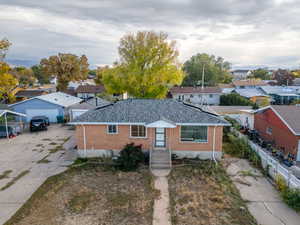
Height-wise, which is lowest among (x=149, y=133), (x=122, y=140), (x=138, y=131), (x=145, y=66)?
(x=122, y=140)

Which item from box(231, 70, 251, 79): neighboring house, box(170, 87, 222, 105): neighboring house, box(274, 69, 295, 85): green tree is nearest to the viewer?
box(170, 87, 222, 105): neighboring house

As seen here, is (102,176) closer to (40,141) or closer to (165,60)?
(40,141)

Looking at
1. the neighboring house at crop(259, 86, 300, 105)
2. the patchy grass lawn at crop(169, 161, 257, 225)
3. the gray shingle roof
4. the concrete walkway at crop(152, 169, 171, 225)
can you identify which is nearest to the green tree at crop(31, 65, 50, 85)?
the gray shingle roof

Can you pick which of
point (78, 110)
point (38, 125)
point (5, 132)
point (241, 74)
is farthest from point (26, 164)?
point (241, 74)

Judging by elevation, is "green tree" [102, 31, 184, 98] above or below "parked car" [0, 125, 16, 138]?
above

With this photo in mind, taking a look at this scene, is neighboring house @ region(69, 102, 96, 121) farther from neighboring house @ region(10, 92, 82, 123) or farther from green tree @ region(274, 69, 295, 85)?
green tree @ region(274, 69, 295, 85)

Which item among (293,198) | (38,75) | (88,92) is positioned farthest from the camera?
(38,75)

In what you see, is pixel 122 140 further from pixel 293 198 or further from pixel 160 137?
pixel 293 198

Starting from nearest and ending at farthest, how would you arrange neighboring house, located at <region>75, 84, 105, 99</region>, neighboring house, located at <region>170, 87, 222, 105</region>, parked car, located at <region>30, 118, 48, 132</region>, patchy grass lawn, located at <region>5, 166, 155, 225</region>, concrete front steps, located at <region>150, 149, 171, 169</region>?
patchy grass lawn, located at <region>5, 166, 155, 225</region>
concrete front steps, located at <region>150, 149, 171, 169</region>
parked car, located at <region>30, 118, 48, 132</region>
neighboring house, located at <region>170, 87, 222, 105</region>
neighboring house, located at <region>75, 84, 105, 99</region>
